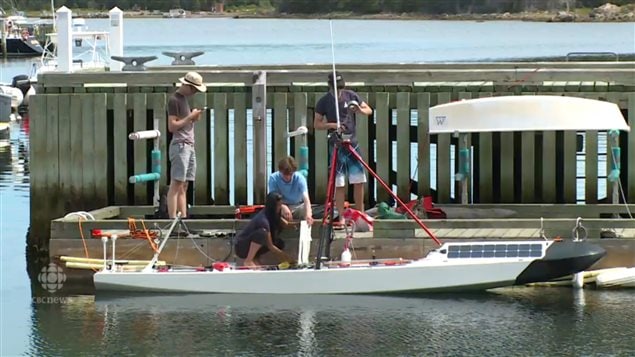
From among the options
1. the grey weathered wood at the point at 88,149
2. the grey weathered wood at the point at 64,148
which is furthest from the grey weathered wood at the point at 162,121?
the grey weathered wood at the point at 64,148

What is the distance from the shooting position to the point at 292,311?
53.2 ft

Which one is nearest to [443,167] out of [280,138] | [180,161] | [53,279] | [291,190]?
[280,138]

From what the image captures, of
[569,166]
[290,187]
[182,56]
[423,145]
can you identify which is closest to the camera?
[290,187]

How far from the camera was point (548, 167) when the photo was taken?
18.5 metres

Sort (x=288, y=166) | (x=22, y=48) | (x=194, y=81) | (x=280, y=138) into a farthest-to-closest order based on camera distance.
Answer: (x=22, y=48) → (x=280, y=138) → (x=194, y=81) → (x=288, y=166)

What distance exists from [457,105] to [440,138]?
1.09 meters

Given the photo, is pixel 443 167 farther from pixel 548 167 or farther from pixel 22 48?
pixel 22 48

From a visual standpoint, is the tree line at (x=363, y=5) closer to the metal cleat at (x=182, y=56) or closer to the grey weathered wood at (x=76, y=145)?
the metal cleat at (x=182, y=56)

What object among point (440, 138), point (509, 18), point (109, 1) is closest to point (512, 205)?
point (440, 138)

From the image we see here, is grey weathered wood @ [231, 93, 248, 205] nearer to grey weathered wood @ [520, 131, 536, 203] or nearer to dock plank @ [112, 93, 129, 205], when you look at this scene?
dock plank @ [112, 93, 129, 205]

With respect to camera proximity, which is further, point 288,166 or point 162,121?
point 162,121

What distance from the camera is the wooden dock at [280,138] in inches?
731

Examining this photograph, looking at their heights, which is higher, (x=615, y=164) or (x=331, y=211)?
(x=615, y=164)

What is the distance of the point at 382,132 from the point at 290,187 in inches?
80.1
